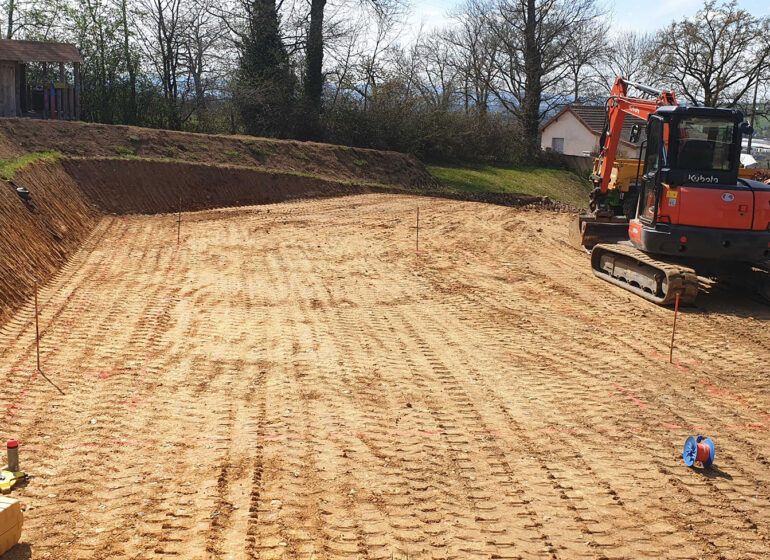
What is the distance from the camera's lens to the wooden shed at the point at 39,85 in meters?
24.5

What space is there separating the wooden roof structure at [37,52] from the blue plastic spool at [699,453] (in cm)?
2432

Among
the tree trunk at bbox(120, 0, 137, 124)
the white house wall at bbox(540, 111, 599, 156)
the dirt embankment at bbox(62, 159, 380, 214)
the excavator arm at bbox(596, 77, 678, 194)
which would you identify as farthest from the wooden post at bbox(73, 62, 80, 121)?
the white house wall at bbox(540, 111, 599, 156)

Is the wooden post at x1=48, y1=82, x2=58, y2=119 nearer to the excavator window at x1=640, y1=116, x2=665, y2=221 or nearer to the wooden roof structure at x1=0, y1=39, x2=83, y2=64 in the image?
the wooden roof structure at x1=0, y1=39, x2=83, y2=64

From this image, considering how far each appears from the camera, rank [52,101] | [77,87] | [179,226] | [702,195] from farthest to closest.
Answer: [77,87] < [52,101] < [179,226] < [702,195]

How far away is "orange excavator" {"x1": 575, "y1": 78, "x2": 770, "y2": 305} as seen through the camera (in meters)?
11.5

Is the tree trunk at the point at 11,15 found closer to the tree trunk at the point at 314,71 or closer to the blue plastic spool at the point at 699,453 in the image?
the tree trunk at the point at 314,71

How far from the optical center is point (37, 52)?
2502 centimetres

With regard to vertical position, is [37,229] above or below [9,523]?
above

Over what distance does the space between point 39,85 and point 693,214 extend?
24.2 metres

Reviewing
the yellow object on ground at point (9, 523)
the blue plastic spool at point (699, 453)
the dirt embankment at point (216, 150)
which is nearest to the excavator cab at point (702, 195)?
the blue plastic spool at point (699, 453)

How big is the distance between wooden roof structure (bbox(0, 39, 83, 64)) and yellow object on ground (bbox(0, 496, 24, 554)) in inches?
918

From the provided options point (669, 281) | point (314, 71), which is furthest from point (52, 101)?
point (669, 281)

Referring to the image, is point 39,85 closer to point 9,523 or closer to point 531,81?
point 531,81

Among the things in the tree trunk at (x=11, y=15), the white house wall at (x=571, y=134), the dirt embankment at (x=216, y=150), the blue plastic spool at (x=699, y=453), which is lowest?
the blue plastic spool at (x=699, y=453)
